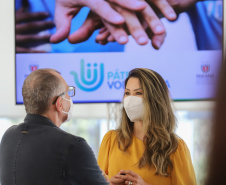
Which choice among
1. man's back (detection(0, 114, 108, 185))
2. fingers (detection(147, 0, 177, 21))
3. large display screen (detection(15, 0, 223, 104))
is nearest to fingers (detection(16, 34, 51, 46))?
large display screen (detection(15, 0, 223, 104))

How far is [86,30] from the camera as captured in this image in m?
3.42

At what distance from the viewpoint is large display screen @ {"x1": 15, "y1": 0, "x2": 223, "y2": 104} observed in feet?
11.1

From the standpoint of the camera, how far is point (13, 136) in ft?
5.15

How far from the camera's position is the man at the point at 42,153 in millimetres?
1468

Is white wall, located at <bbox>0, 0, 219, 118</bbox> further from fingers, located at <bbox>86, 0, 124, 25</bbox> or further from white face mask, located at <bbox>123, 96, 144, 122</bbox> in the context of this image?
white face mask, located at <bbox>123, 96, 144, 122</bbox>

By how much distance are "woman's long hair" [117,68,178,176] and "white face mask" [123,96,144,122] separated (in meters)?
0.03

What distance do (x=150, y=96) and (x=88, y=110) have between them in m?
1.53

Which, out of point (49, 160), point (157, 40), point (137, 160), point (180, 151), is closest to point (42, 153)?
point (49, 160)

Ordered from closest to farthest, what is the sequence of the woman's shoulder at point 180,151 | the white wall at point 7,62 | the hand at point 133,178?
the hand at point 133,178
the woman's shoulder at point 180,151
the white wall at point 7,62

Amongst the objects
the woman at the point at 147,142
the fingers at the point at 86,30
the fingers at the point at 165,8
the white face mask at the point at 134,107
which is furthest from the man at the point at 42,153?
the fingers at the point at 165,8

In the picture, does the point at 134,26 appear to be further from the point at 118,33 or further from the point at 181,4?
the point at 181,4

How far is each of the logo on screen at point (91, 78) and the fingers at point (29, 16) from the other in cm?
63

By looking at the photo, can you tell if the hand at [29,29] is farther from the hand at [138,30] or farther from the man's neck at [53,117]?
the man's neck at [53,117]

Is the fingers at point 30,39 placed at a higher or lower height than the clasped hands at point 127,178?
higher
